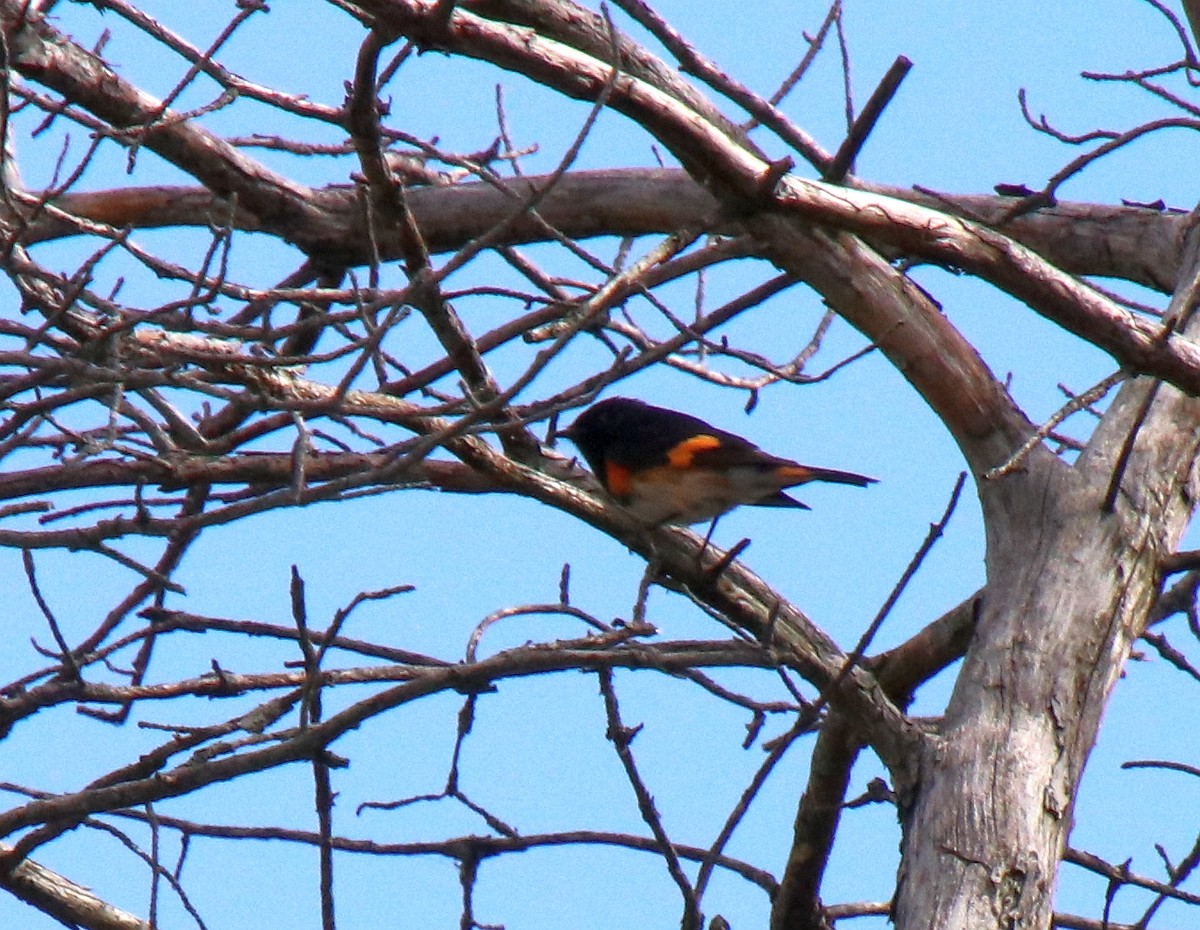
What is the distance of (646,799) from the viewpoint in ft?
10.8

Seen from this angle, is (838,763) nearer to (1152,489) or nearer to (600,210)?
(1152,489)

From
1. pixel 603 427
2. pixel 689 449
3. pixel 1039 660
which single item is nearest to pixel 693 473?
pixel 689 449

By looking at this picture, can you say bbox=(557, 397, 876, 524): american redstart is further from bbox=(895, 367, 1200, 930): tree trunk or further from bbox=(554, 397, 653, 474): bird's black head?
bbox=(895, 367, 1200, 930): tree trunk

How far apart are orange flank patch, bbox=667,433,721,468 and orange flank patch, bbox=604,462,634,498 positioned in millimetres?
167

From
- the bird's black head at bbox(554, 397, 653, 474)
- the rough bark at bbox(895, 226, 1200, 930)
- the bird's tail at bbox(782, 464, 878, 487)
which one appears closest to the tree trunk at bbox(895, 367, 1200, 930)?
the rough bark at bbox(895, 226, 1200, 930)

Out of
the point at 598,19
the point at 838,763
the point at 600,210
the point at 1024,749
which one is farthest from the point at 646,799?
the point at 600,210

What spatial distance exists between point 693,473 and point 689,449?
0.16 m

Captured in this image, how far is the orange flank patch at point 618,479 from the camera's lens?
5453mm

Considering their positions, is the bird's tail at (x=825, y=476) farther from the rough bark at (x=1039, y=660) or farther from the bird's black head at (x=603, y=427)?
the rough bark at (x=1039, y=660)

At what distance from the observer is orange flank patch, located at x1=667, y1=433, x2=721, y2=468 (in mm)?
5547

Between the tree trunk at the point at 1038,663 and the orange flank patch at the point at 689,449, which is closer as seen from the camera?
the tree trunk at the point at 1038,663

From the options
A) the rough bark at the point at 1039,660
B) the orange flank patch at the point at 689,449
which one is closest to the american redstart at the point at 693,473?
the orange flank patch at the point at 689,449

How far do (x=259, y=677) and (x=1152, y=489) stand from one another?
2056 mm

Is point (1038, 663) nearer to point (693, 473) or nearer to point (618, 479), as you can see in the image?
point (693, 473)
